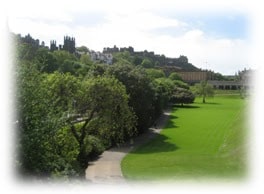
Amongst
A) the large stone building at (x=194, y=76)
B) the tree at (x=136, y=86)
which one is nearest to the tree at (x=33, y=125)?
the tree at (x=136, y=86)

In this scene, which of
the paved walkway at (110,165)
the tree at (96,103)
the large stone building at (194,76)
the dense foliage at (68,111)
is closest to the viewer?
the dense foliage at (68,111)

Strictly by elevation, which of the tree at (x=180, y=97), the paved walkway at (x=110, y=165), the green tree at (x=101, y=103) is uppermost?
the green tree at (x=101, y=103)

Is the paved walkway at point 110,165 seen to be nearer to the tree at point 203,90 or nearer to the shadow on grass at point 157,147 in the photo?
the shadow on grass at point 157,147

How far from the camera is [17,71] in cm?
1149

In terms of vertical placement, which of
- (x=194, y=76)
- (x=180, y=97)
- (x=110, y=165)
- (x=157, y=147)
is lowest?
(x=157, y=147)

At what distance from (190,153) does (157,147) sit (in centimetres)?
441

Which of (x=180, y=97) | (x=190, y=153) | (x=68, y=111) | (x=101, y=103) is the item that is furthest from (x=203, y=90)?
(x=68, y=111)

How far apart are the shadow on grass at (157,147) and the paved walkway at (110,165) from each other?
A: 0.80 meters

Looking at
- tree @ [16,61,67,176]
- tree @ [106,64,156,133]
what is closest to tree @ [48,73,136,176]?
tree @ [16,61,67,176]

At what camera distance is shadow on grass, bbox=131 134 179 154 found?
119 ft

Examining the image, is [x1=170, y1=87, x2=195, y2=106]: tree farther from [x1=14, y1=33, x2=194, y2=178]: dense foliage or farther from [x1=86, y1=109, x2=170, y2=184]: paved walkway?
[x1=86, y1=109, x2=170, y2=184]: paved walkway

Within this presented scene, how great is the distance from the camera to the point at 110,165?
93.2 feet

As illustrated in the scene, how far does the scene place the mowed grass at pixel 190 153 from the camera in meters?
23.2

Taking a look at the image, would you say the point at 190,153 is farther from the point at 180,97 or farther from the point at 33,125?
the point at 180,97
